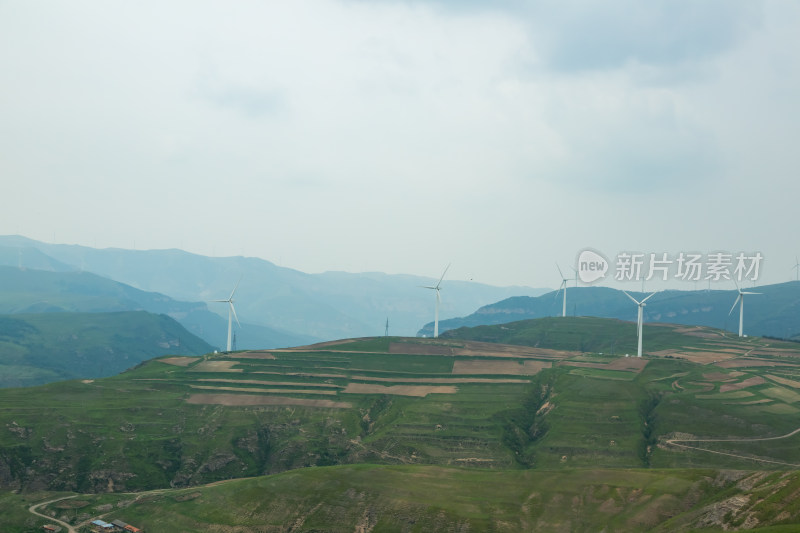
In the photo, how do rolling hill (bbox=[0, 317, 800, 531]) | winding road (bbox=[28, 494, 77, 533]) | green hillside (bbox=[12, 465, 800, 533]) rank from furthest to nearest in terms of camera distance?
winding road (bbox=[28, 494, 77, 533]), rolling hill (bbox=[0, 317, 800, 531]), green hillside (bbox=[12, 465, 800, 533])

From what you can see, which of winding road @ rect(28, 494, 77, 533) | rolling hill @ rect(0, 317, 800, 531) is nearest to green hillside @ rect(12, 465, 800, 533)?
rolling hill @ rect(0, 317, 800, 531)

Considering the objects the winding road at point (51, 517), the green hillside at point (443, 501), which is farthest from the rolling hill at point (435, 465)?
the winding road at point (51, 517)

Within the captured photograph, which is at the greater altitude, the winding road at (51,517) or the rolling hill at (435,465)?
the rolling hill at (435,465)

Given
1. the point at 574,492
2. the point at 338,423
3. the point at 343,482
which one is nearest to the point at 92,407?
the point at 338,423

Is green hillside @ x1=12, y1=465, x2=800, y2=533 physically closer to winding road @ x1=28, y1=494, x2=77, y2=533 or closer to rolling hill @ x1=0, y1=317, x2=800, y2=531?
rolling hill @ x1=0, y1=317, x2=800, y2=531

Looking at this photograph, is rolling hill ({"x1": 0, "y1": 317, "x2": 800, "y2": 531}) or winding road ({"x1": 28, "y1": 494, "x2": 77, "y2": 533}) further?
winding road ({"x1": 28, "y1": 494, "x2": 77, "y2": 533})

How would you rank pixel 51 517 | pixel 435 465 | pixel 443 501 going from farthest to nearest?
pixel 435 465 < pixel 51 517 < pixel 443 501

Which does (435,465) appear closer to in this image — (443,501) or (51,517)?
(443,501)

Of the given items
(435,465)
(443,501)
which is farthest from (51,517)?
(435,465)

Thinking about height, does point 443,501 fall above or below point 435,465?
above

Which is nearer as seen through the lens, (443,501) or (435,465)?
(443,501)

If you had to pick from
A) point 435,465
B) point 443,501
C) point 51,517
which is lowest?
point 51,517

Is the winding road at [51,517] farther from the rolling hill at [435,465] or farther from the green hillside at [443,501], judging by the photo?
the rolling hill at [435,465]

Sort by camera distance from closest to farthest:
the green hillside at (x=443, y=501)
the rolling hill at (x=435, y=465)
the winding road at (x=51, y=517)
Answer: the green hillside at (x=443, y=501) < the rolling hill at (x=435, y=465) < the winding road at (x=51, y=517)
